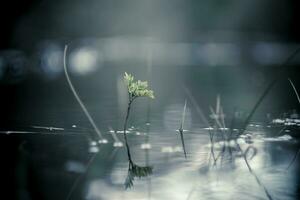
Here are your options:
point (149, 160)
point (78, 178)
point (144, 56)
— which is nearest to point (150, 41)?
point (144, 56)

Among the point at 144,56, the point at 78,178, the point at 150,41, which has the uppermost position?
the point at 150,41

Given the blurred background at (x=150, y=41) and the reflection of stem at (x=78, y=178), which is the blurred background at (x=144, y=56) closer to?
the blurred background at (x=150, y=41)

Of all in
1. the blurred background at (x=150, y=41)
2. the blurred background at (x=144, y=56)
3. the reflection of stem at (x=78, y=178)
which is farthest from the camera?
the blurred background at (x=150, y=41)

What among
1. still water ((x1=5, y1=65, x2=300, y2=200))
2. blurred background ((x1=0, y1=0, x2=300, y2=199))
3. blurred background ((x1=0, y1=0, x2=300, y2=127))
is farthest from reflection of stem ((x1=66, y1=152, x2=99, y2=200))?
blurred background ((x1=0, y1=0, x2=300, y2=127))

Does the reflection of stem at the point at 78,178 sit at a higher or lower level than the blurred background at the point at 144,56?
lower

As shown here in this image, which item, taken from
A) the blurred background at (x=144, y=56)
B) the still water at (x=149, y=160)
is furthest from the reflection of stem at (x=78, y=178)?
the blurred background at (x=144, y=56)

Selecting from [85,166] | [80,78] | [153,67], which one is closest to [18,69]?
[80,78]

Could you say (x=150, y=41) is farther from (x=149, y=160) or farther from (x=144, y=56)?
(x=149, y=160)

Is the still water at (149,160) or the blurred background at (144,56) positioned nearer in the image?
the still water at (149,160)

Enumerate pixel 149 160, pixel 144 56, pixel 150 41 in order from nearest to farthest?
pixel 149 160
pixel 144 56
pixel 150 41
